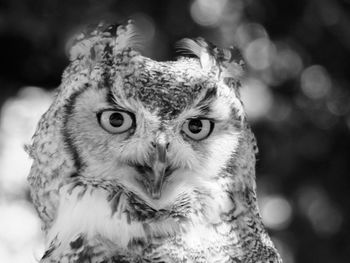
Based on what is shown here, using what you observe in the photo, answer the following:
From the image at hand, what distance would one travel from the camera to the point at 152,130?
224cm

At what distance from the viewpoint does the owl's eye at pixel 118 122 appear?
227 cm

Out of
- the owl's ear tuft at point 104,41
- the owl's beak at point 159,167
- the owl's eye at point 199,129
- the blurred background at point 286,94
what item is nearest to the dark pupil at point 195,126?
the owl's eye at point 199,129

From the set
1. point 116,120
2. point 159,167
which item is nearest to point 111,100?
point 116,120

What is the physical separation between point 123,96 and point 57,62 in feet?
11.3

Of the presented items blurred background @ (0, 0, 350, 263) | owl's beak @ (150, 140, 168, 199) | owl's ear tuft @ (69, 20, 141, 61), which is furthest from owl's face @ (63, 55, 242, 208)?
blurred background @ (0, 0, 350, 263)

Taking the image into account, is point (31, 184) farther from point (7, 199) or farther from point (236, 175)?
point (7, 199)

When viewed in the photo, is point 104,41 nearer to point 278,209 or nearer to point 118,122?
point 118,122

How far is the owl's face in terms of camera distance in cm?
224

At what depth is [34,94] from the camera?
19.9ft

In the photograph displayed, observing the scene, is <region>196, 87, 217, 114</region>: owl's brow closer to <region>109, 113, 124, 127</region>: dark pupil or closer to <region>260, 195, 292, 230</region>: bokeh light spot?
<region>109, 113, 124, 127</region>: dark pupil

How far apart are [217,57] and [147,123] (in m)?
0.46

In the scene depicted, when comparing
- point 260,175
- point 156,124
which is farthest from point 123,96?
point 260,175

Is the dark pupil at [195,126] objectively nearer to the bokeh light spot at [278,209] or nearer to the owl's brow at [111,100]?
the owl's brow at [111,100]

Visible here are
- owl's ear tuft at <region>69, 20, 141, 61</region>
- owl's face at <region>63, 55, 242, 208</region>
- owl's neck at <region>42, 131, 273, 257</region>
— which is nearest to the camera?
owl's neck at <region>42, 131, 273, 257</region>
